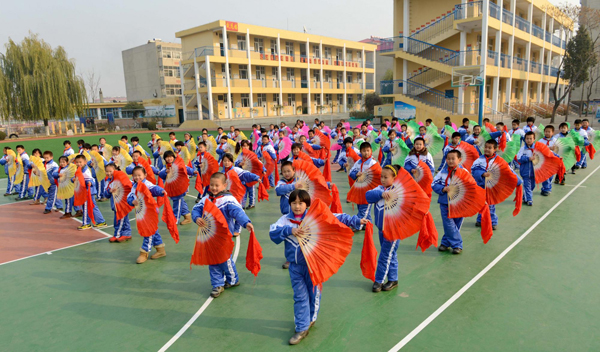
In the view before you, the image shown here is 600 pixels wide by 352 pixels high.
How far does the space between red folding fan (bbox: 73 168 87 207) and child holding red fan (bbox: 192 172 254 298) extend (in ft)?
16.3

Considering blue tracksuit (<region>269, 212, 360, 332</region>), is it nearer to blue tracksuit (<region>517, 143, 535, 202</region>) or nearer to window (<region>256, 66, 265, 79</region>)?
blue tracksuit (<region>517, 143, 535, 202</region>)

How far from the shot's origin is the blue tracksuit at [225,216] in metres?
5.16

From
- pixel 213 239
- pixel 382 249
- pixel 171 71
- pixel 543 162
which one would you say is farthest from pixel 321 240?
pixel 171 71

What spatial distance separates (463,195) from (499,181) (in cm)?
115

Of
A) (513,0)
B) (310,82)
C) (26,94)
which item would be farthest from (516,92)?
(26,94)

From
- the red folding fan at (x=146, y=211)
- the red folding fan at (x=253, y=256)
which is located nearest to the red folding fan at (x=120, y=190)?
the red folding fan at (x=146, y=211)

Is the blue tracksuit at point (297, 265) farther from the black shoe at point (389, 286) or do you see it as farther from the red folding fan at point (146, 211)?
the red folding fan at point (146, 211)

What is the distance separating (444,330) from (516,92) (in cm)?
4226

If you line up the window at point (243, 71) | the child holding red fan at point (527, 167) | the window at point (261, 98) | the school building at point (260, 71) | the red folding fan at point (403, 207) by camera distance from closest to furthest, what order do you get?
the red folding fan at point (403, 207) < the child holding red fan at point (527, 167) < the school building at point (260, 71) < the window at point (243, 71) < the window at point (261, 98)

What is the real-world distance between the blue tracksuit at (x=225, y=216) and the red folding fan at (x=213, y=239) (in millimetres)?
134

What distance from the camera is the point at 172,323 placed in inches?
191

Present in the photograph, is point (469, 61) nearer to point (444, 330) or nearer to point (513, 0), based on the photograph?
point (513, 0)

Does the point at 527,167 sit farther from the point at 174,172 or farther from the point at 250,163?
the point at 174,172

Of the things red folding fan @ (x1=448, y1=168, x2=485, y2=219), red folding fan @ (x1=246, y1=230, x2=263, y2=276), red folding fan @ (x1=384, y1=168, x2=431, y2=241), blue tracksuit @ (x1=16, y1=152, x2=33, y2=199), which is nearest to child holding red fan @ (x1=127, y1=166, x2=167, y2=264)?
red folding fan @ (x1=246, y1=230, x2=263, y2=276)
